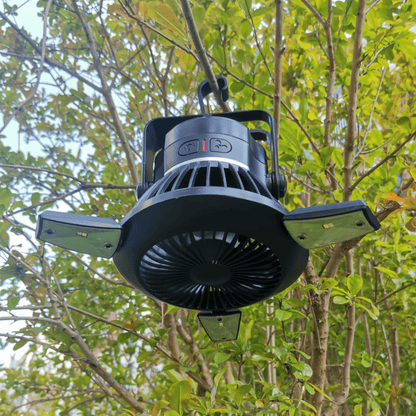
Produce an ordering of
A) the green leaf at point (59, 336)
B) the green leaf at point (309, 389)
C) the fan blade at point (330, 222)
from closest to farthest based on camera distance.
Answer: the fan blade at point (330, 222), the green leaf at point (309, 389), the green leaf at point (59, 336)

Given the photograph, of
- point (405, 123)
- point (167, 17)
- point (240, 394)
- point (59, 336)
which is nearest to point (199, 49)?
point (167, 17)

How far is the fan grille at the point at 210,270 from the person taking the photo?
0.42m

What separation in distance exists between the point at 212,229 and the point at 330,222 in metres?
0.12

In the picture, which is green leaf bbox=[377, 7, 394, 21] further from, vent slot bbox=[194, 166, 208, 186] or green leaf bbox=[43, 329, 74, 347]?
green leaf bbox=[43, 329, 74, 347]

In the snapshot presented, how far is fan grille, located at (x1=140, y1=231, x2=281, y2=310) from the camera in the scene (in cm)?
42

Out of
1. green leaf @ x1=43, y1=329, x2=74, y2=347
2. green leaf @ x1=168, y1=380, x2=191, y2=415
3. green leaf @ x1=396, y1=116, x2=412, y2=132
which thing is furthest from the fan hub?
green leaf @ x1=43, y1=329, x2=74, y2=347

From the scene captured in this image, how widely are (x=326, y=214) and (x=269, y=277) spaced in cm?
14

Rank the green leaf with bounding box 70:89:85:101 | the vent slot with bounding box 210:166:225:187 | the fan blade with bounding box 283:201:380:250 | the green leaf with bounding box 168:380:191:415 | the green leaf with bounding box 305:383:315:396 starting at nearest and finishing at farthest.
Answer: the fan blade with bounding box 283:201:380:250 → the vent slot with bounding box 210:166:225:187 → the green leaf with bounding box 168:380:191:415 → the green leaf with bounding box 305:383:315:396 → the green leaf with bounding box 70:89:85:101

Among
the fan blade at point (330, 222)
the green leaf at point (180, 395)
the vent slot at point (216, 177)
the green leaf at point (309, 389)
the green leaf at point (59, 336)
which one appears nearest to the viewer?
the fan blade at point (330, 222)

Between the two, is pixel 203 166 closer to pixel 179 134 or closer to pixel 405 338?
pixel 179 134

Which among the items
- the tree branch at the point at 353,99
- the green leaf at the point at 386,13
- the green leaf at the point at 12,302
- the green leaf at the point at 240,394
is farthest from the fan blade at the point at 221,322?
the green leaf at the point at 386,13

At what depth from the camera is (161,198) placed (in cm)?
38

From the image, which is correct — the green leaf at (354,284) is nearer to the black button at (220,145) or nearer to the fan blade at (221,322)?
the fan blade at (221,322)

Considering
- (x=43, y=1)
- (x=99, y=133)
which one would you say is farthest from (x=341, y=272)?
(x=43, y=1)
